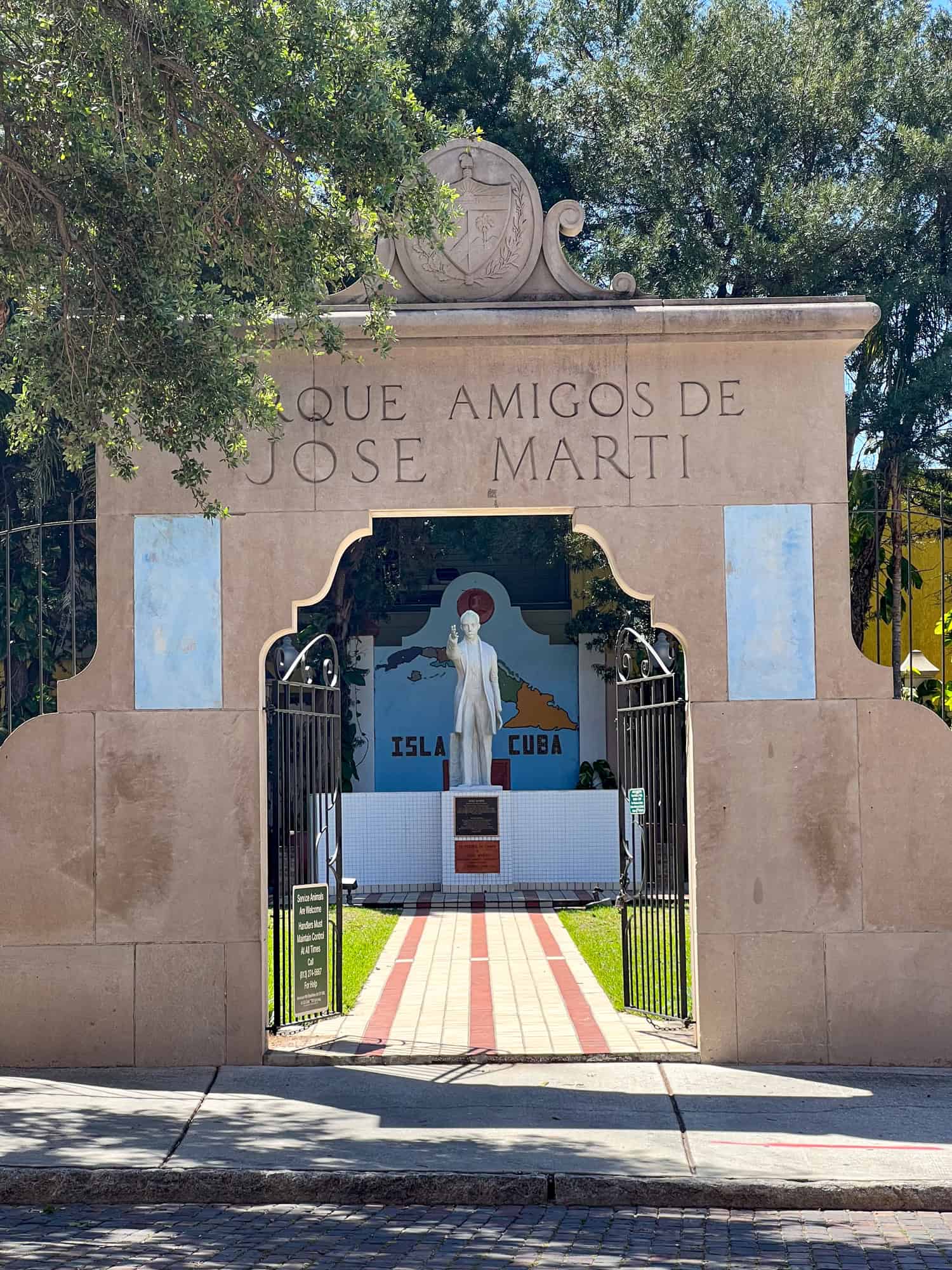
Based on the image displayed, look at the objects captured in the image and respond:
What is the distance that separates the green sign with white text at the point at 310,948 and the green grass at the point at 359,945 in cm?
27

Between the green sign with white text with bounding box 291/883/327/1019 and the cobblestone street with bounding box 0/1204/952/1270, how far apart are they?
336cm

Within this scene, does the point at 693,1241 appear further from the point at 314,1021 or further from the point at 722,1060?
the point at 314,1021

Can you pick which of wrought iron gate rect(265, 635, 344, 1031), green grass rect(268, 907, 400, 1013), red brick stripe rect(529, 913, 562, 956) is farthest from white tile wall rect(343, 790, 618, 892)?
wrought iron gate rect(265, 635, 344, 1031)

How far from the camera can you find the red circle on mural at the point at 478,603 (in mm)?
28094

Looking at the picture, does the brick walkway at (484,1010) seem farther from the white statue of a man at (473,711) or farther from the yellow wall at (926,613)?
the yellow wall at (926,613)

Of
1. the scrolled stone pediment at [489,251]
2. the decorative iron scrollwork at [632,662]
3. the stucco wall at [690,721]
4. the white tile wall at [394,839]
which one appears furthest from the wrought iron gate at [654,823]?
the white tile wall at [394,839]

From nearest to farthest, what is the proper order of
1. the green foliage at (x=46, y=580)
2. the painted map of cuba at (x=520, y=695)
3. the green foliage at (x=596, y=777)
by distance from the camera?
the green foliage at (x=46, y=580), the green foliage at (x=596, y=777), the painted map of cuba at (x=520, y=695)

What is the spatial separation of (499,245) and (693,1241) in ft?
19.9

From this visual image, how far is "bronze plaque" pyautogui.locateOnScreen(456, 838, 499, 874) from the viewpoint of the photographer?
21031 mm

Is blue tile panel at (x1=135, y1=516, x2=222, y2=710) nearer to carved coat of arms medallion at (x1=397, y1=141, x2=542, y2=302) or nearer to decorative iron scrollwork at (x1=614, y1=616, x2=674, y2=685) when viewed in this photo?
carved coat of arms medallion at (x1=397, y1=141, x2=542, y2=302)

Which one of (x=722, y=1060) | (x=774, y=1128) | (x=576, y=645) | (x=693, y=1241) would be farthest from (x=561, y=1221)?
(x=576, y=645)

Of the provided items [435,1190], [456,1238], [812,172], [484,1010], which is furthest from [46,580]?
[456,1238]

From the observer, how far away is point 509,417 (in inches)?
364

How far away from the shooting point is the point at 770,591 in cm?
916
